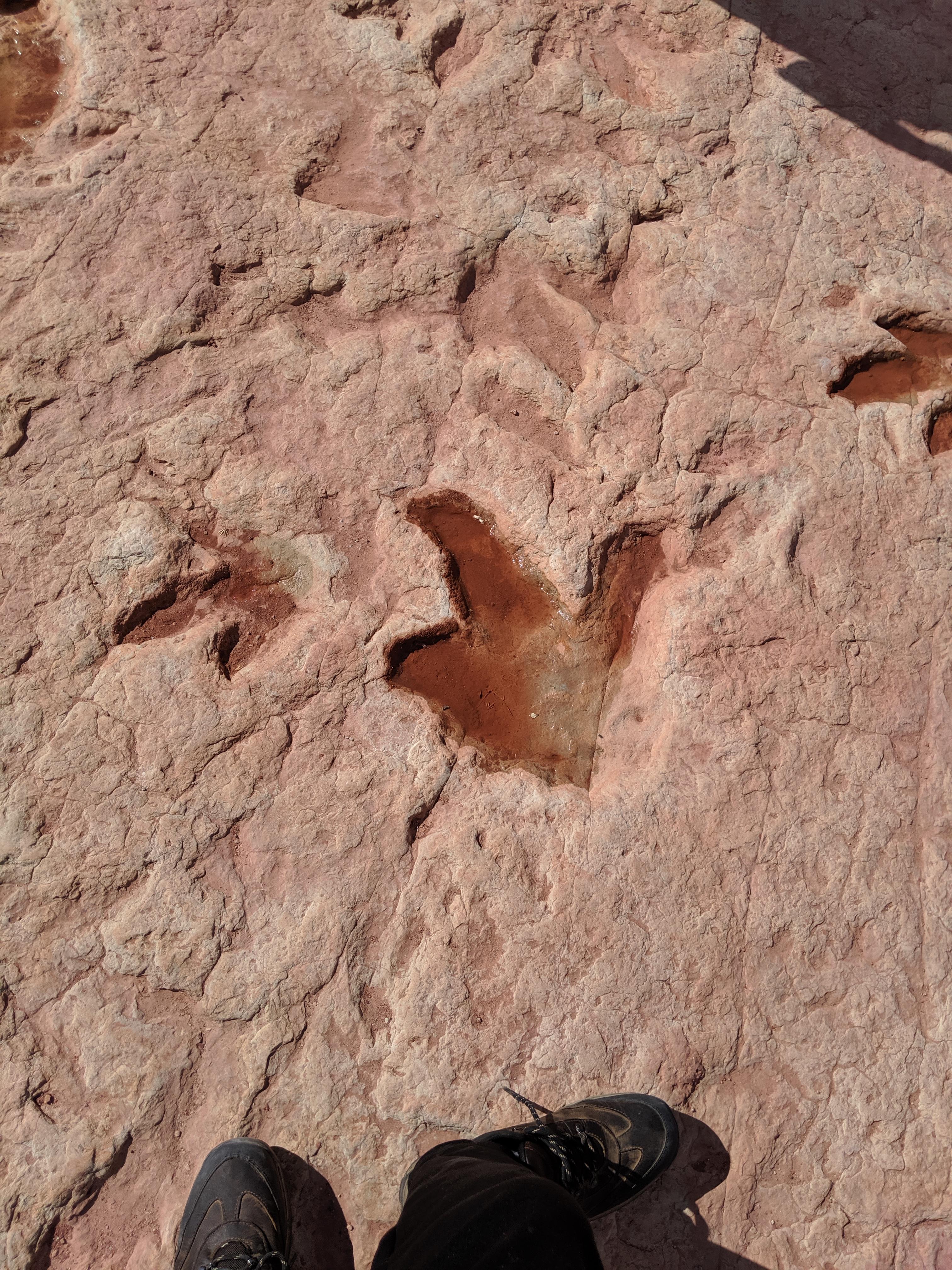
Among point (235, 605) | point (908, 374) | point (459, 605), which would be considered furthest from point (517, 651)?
→ point (908, 374)

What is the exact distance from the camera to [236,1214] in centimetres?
201

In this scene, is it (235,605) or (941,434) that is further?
(941,434)

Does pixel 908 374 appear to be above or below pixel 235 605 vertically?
below

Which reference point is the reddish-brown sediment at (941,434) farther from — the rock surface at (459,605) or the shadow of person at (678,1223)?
the shadow of person at (678,1223)

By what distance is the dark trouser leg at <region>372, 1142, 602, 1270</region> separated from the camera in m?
1.54

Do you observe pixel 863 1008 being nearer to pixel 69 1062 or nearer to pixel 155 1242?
pixel 155 1242

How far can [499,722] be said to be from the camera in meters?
2.45

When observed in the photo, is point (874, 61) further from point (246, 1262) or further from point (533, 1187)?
point (246, 1262)

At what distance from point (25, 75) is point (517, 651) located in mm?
2752

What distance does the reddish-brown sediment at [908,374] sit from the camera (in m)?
2.80

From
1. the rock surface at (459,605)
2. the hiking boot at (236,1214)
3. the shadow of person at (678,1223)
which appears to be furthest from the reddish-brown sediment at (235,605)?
the shadow of person at (678,1223)

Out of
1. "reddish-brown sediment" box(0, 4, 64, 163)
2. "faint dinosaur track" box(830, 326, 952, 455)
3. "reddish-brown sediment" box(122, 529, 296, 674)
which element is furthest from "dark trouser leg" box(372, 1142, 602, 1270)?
"reddish-brown sediment" box(0, 4, 64, 163)

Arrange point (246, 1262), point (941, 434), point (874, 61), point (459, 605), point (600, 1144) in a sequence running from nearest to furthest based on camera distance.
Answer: point (246, 1262) → point (600, 1144) → point (459, 605) → point (941, 434) → point (874, 61)

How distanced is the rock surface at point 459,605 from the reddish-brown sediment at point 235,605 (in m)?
0.01
